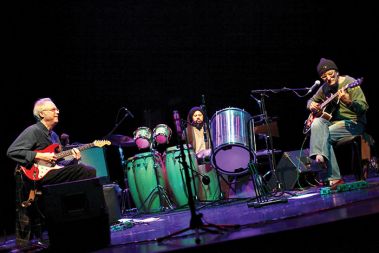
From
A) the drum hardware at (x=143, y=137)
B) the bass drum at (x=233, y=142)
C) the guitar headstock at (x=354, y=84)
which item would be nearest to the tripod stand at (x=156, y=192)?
the drum hardware at (x=143, y=137)

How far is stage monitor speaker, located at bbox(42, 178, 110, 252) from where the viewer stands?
147 inches

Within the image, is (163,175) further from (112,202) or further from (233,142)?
(233,142)

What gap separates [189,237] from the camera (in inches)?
133

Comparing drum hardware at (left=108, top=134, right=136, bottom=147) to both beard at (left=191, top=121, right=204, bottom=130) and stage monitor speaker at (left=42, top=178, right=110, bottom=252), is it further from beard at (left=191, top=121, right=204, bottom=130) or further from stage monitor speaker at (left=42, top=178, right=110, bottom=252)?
stage monitor speaker at (left=42, top=178, right=110, bottom=252)

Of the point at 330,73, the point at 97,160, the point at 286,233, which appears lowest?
the point at 286,233

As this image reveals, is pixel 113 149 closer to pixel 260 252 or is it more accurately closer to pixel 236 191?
pixel 236 191

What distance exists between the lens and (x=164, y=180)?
272 inches

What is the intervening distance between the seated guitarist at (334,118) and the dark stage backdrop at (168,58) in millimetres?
2605

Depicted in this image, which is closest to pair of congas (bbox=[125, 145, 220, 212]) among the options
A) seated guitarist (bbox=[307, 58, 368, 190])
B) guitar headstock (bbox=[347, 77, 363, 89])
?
seated guitarist (bbox=[307, 58, 368, 190])

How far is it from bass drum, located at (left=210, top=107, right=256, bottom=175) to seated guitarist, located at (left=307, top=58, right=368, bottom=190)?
2.81 ft

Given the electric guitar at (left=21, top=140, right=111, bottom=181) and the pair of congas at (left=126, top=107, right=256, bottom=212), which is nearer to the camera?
the electric guitar at (left=21, top=140, right=111, bottom=181)

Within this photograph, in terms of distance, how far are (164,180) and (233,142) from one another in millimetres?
1797

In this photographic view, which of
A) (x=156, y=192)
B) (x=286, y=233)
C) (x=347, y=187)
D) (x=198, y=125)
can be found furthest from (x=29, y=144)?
(x=347, y=187)

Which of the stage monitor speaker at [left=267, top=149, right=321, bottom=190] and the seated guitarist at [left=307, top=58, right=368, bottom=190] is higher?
the seated guitarist at [left=307, top=58, right=368, bottom=190]
